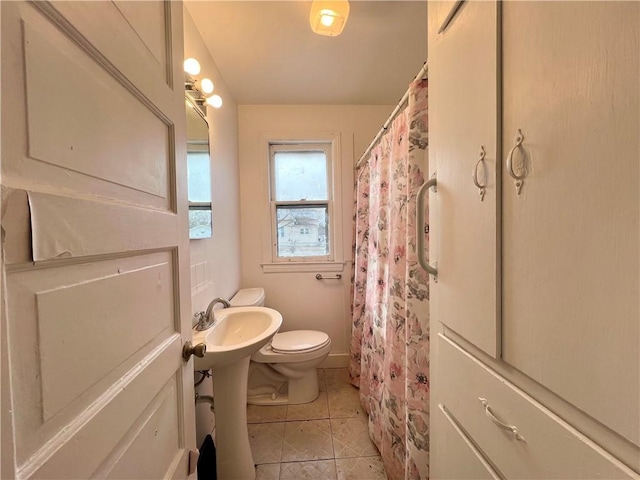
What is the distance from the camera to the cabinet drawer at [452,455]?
0.64 m

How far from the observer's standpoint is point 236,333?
1.55 metres

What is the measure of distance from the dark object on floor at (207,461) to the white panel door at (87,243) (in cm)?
77

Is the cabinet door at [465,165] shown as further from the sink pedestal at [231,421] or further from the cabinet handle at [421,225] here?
the sink pedestal at [231,421]

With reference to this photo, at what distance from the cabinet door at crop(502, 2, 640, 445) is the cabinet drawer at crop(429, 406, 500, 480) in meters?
0.30

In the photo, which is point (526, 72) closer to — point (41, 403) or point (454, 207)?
point (454, 207)

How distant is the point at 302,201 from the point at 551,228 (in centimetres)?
213

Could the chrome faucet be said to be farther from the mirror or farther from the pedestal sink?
the mirror

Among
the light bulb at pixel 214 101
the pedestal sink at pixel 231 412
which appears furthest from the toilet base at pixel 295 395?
the light bulb at pixel 214 101

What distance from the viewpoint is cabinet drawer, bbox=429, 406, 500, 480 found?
2.10ft

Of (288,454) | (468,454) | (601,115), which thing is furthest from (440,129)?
(288,454)

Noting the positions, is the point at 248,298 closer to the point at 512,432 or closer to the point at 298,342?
the point at 298,342

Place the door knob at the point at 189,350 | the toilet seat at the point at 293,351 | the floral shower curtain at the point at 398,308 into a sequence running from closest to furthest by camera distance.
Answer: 1. the door knob at the point at 189,350
2. the floral shower curtain at the point at 398,308
3. the toilet seat at the point at 293,351

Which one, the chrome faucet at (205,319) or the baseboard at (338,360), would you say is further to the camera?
the baseboard at (338,360)

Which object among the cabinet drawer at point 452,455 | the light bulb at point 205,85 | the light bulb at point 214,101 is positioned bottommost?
the cabinet drawer at point 452,455
